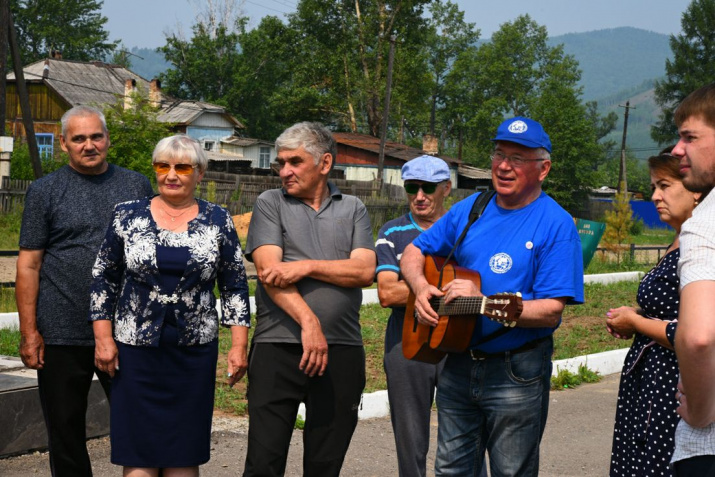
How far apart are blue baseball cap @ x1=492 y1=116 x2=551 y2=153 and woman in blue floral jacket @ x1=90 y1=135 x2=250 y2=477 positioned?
142 cm

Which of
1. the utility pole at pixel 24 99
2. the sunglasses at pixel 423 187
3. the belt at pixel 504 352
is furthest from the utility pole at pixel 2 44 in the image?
the belt at pixel 504 352

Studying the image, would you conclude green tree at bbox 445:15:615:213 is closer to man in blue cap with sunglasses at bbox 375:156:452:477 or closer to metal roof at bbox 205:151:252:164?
metal roof at bbox 205:151:252:164

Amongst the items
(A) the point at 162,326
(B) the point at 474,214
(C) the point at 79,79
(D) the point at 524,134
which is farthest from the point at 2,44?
(C) the point at 79,79

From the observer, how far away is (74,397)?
466 centimetres

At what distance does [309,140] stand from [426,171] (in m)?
0.85

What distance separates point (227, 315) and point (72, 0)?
72.0m

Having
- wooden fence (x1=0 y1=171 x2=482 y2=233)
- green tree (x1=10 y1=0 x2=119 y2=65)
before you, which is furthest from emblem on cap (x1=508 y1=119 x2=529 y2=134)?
green tree (x1=10 y1=0 x2=119 y2=65)

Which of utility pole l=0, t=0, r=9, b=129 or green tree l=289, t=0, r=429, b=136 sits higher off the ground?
green tree l=289, t=0, r=429, b=136

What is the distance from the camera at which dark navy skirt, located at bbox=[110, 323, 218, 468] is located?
4.26 m

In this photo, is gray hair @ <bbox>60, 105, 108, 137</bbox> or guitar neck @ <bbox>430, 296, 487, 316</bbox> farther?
gray hair @ <bbox>60, 105, 108, 137</bbox>

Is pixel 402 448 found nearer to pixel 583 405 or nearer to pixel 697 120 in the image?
pixel 697 120

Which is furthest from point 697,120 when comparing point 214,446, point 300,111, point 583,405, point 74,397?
point 300,111

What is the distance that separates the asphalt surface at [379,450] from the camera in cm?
591

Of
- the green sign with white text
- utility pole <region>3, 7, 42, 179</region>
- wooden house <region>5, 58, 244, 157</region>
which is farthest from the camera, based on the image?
wooden house <region>5, 58, 244, 157</region>
